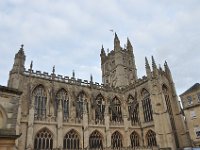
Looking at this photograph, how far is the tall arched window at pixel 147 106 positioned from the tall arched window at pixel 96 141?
9.99m

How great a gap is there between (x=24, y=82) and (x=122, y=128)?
17683mm

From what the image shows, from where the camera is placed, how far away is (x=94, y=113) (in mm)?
34656

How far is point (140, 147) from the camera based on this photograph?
32.2 m

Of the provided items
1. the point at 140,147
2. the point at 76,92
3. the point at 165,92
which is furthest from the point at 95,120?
the point at 165,92

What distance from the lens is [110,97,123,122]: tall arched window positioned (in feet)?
120

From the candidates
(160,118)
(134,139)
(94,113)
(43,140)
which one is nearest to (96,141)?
(94,113)

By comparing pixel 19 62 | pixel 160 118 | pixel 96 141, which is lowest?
pixel 96 141

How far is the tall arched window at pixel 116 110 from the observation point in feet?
120

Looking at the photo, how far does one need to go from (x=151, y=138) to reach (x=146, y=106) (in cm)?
577

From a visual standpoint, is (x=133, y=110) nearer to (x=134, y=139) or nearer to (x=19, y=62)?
(x=134, y=139)

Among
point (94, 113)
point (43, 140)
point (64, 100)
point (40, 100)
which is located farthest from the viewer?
point (94, 113)

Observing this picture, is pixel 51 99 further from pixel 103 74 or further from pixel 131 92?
pixel 103 74

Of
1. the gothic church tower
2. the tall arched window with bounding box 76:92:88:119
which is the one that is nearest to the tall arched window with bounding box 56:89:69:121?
the tall arched window with bounding box 76:92:88:119

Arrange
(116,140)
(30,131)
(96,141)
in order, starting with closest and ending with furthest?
(30,131)
(96,141)
(116,140)
